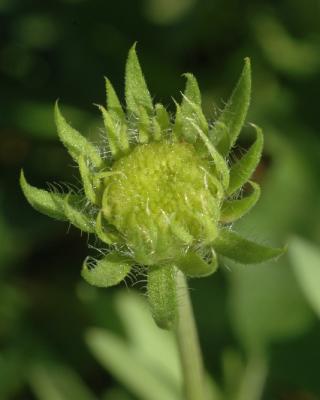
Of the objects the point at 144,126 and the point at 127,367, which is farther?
the point at 127,367

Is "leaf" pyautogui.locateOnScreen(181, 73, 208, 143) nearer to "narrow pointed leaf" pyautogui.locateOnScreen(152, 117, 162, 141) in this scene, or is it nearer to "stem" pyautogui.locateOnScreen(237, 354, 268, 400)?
"narrow pointed leaf" pyautogui.locateOnScreen(152, 117, 162, 141)

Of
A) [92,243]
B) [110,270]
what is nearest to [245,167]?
[110,270]

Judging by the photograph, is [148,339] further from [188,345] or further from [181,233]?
[181,233]

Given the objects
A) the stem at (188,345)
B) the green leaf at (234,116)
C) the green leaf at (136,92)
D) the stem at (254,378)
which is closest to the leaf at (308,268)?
the stem at (188,345)

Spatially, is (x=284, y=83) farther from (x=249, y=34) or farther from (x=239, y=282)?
(x=239, y=282)

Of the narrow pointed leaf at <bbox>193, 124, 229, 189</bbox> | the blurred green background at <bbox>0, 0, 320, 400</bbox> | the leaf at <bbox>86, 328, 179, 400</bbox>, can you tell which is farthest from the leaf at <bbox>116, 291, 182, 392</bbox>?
the narrow pointed leaf at <bbox>193, 124, 229, 189</bbox>

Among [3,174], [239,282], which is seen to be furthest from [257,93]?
[3,174]
